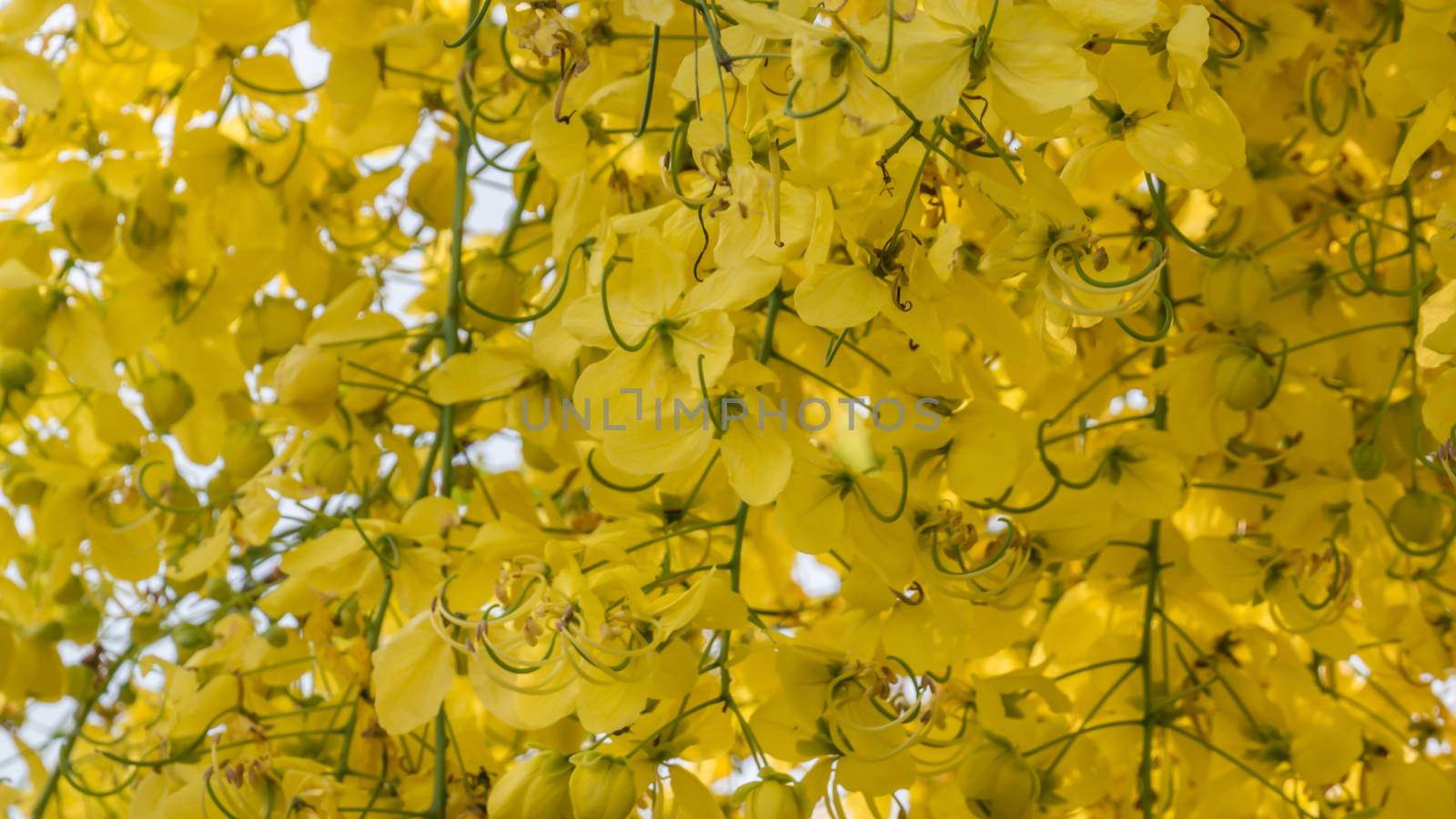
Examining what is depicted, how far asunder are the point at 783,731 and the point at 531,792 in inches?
5.4

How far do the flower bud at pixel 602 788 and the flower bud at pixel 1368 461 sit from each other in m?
0.50

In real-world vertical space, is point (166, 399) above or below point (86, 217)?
below

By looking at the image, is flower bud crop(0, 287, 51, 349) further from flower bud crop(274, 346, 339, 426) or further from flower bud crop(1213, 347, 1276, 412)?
flower bud crop(1213, 347, 1276, 412)

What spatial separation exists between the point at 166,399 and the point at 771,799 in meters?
0.60

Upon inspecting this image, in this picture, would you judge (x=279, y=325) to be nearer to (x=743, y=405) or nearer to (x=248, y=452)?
(x=248, y=452)

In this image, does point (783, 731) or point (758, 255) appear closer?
point (758, 255)

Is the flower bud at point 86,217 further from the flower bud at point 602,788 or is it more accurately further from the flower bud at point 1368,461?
the flower bud at point 1368,461

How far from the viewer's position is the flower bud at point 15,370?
1048mm

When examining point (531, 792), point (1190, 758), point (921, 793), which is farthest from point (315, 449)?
point (1190, 758)

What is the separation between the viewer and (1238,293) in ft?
2.92

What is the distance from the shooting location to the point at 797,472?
72 cm

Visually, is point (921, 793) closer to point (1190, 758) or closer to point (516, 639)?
point (1190, 758)

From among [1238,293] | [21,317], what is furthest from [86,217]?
[1238,293]

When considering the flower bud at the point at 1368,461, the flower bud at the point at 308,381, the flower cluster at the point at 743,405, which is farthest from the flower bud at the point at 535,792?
the flower bud at the point at 1368,461
